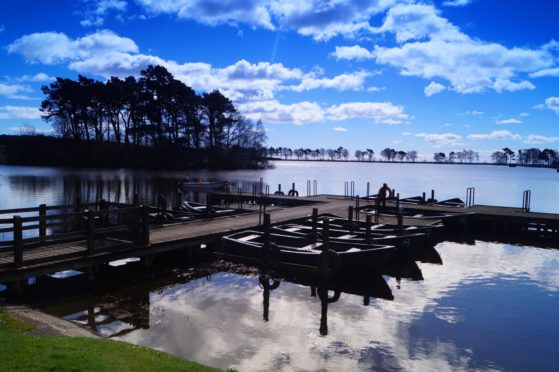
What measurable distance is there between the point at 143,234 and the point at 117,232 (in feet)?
5.82

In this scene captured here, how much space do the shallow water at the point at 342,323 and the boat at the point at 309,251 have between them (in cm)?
80

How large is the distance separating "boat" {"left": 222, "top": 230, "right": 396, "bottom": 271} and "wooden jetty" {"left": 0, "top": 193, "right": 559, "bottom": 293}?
1.48 meters

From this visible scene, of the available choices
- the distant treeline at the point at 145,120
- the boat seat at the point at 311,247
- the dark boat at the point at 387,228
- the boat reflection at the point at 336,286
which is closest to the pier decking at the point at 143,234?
the dark boat at the point at 387,228

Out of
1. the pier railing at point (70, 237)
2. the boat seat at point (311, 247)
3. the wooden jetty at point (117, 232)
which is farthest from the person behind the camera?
the boat seat at point (311, 247)

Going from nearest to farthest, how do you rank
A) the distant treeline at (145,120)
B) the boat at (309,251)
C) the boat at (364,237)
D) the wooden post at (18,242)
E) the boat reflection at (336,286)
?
the wooden post at (18,242), the boat reflection at (336,286), the boat at (309,251), the boat at (364,237), the distant treeline at (145,120)

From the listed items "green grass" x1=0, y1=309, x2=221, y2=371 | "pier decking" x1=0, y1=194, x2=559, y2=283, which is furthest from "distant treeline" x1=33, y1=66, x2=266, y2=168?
"green grass" x1=0, y1=309, x2=221, y2=371

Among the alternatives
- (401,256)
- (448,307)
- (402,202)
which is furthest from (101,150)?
(448,307)

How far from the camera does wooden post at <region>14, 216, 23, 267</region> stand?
10.6 meters

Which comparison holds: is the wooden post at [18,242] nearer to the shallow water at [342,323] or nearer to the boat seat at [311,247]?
the shallow water at [342,323]

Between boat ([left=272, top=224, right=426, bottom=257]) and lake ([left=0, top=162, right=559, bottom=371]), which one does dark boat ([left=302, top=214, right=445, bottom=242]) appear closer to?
boat ([left=272, top=224, right=426, bottom=257])

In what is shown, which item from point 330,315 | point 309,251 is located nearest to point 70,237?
point 309,251

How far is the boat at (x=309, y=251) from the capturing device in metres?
15.1

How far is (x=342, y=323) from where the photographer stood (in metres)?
11.3

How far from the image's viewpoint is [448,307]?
12.9m
